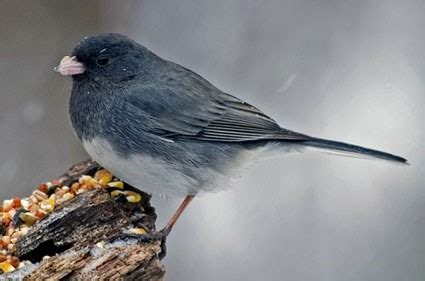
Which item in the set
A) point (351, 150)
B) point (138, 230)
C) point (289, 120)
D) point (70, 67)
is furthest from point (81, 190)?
point (289, 120)

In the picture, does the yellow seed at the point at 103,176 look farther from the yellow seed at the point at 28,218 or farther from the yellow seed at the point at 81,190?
the yellow seed at the point at 28,218

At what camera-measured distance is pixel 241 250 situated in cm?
454

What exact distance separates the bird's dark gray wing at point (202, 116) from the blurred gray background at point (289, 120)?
137cm

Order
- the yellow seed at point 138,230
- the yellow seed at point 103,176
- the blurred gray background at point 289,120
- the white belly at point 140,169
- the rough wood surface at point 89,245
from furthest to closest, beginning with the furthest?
the blurred gray background at point 289,120 < the yellow seed at point 103,176 < the white belly at point 140,169 < the yellow seed at point 138,230 < the rough wood surface at point 89,245

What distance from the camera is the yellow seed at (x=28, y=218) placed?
285 centimetres

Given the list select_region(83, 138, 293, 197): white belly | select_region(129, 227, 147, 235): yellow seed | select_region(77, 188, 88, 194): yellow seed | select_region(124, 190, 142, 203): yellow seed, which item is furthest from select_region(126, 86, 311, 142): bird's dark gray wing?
A: select_region(129, 227, 147, 235): yellow seed

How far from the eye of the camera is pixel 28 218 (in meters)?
2.85

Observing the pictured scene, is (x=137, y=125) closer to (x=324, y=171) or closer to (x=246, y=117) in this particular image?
(x=246, y=117)

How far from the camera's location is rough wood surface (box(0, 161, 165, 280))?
240cm

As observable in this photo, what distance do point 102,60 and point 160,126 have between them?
0.32m

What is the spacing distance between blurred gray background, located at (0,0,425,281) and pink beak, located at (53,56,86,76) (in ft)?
5.35

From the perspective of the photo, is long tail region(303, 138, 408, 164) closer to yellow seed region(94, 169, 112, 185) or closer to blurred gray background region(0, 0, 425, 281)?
yellow seed region(94, 169, 112, 185)

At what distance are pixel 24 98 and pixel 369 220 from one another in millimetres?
2037

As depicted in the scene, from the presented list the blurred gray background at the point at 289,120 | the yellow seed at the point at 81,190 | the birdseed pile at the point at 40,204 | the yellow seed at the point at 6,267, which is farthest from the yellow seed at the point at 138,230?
the blurred gray background at the point at 289,120
